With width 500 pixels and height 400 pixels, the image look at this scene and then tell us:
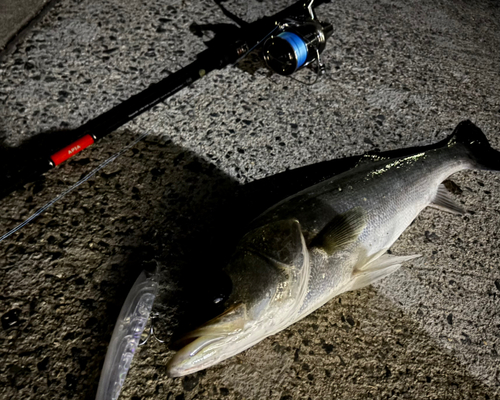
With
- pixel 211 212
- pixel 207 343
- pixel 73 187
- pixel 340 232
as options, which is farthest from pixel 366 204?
pixel 73 187

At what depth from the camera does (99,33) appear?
344 cm

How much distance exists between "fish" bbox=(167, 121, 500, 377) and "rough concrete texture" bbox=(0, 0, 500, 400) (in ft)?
0.55

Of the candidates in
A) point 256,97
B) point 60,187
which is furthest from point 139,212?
point 256,97

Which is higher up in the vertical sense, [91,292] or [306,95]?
[306,95]

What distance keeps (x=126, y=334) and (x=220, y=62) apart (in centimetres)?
227

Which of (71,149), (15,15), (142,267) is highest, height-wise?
(15,15)

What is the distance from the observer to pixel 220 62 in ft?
10.5

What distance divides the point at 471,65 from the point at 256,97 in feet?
8.57

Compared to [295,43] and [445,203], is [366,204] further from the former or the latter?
[295,43]

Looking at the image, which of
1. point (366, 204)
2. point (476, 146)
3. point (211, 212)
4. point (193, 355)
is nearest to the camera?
point (193, 355)

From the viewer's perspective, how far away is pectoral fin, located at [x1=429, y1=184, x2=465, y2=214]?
2.88 metres

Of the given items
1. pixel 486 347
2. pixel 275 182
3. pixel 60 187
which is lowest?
pixel 486 347

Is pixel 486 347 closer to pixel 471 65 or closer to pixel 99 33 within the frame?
pixel 471 65

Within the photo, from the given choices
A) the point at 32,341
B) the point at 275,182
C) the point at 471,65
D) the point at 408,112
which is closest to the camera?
the point at 32,341
